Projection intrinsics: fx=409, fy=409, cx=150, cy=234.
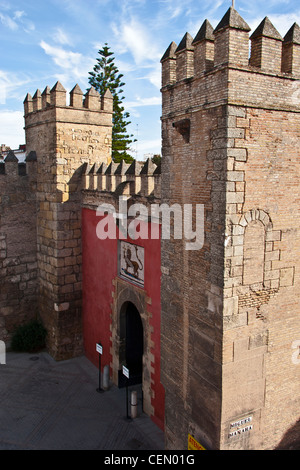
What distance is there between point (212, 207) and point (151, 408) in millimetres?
5806

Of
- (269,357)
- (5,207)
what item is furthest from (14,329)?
(269,357)

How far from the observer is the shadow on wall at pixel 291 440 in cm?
691

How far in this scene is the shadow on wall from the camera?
6.91m

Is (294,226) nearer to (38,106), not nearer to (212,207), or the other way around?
(212,207)

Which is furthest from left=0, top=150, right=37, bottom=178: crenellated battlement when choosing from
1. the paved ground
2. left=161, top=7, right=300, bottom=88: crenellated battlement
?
left=161, top=7, right=300, bottom=88: crenellated battlement

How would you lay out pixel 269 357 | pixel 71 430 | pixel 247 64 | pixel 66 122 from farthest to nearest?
pixel 66 122, pixel 71 430, pixel 269 357, pixel 247 64

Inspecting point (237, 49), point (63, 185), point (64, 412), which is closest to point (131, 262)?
point (63, 185)

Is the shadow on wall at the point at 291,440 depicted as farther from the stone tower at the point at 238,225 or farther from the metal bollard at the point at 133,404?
the metal bollard at the point at 133,404

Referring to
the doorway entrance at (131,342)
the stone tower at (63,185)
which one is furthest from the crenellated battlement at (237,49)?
the doorway entrance at (131,342)

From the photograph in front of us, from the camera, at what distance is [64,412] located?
10242 mm

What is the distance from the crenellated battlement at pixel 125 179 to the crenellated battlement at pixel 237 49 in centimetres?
258

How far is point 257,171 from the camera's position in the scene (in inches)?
238

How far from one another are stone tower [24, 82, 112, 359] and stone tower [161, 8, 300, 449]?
5.80 m

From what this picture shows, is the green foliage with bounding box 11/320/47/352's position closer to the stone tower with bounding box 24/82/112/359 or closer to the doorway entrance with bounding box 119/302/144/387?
the stone tower with bounding box 24/82/112/359
